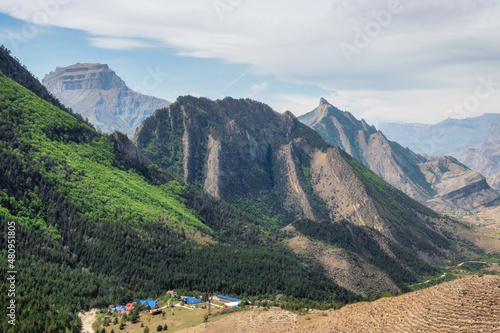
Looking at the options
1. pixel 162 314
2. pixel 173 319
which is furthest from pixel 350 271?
pixel 173 319

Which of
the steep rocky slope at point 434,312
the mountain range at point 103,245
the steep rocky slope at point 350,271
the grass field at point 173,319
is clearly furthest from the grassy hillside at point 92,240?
the steep rocky slope at point 434,312

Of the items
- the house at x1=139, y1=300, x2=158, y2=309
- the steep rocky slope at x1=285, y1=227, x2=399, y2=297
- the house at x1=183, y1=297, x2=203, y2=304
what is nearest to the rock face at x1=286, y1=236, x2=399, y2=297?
the steep rocky slope at x1=285, y1=227, x2=399, y2=297

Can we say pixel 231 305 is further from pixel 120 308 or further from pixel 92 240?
pixel 92 240

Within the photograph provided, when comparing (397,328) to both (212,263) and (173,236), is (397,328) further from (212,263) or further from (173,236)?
(173,236)

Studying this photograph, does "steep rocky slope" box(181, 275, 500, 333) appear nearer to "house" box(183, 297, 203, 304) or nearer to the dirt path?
"house" box(183, 297, 203, 304)

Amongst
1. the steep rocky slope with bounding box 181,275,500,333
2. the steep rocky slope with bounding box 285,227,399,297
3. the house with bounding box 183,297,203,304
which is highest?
the steep rocky slope with bounding box 181,275,500,333

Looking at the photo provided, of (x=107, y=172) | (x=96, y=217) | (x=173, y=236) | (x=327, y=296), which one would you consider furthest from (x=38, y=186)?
(x=327, y=296)

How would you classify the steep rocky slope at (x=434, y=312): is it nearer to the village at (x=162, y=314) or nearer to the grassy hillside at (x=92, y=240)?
the village at (x=162, y=314)
